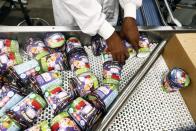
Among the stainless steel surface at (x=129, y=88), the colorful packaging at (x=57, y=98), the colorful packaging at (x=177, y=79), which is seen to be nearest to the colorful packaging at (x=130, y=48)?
the stainless steel surface at (x=129, y=88)

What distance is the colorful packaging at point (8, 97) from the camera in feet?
3.45

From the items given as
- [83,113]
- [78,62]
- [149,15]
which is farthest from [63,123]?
[149,15]

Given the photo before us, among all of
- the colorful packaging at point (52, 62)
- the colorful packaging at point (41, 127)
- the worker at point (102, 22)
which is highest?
the worker at point (102, 22)

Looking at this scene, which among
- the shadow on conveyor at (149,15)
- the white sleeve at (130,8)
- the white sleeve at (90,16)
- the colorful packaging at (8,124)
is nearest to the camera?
the colorful packaging at (8,124)

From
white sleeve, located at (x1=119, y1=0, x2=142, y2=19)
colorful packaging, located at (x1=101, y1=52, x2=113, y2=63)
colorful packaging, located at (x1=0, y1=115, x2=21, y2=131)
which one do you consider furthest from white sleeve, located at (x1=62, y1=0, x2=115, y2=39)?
colorful packaging, located at (x1=0, y1=115, x2=21, y2=131)

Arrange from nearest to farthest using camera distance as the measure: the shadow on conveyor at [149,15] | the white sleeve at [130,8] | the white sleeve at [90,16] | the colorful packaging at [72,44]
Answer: the white sleeve at [90,16] → the colorful packaging at [72,44] → the white sleeve at [130,8] → the shadow on conveyor at [149,15]

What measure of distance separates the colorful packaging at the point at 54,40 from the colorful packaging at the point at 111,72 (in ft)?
0.93

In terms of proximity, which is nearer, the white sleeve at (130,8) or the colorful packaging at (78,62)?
the colorful packaging at (78,62)

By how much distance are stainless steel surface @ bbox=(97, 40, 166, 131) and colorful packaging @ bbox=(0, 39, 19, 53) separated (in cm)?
64

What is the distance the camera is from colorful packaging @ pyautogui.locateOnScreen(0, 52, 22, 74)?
1.18m

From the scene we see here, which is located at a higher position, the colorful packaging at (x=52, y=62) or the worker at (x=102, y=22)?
the worker at (x=102, y=22)

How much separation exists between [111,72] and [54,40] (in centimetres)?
38

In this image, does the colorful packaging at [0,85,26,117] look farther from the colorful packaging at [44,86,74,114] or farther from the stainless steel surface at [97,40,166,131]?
the stainless steel surface at [97,40,166,131]

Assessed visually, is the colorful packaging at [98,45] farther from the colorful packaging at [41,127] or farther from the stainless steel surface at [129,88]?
the colorful packaging at [41,127]
